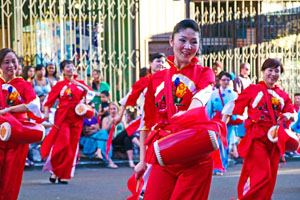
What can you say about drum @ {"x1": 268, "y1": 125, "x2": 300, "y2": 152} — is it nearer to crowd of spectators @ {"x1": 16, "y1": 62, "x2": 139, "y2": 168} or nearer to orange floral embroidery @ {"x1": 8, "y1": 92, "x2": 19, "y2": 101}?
orange floral embroidery @ {"x1": 8, "y1": 92, "x2": 19, "y2": 101}

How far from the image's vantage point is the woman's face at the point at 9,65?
6.01 m

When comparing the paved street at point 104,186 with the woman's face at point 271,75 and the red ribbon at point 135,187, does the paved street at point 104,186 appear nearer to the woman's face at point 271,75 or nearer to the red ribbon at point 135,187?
the woman's face at point 271,75

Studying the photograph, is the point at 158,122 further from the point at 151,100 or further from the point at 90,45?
the point at 90,45

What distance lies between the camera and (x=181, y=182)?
3.73 m

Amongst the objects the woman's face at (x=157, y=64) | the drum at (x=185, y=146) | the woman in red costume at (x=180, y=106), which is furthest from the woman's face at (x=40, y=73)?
the drum at (x=185, y=146)

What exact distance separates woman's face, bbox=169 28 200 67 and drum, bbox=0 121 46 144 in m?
2.38

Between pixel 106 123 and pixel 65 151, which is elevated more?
pixel 106 123

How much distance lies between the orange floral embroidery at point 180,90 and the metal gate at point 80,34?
8.86m

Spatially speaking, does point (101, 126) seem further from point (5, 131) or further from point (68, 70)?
point (5, 131)

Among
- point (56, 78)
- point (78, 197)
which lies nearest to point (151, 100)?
Result: point (78, 197)

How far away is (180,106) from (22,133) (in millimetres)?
2347

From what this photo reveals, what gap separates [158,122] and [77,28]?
933cm

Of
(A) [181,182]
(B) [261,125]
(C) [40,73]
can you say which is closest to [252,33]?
(C) [40,73]

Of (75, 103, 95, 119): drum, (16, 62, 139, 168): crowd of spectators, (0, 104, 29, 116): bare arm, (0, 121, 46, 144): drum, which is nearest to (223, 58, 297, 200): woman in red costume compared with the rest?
(0, 121, 46, 144): drum
